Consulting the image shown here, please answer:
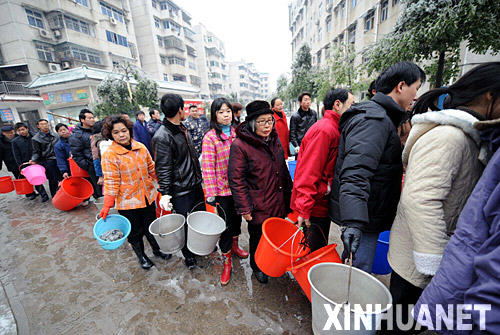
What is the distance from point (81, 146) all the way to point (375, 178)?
4975mm

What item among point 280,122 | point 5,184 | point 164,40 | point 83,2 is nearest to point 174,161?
point 280,122

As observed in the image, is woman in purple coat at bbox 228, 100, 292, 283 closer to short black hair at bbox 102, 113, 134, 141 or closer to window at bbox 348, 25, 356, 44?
short black hair at bbox 102, 113, 134, 141

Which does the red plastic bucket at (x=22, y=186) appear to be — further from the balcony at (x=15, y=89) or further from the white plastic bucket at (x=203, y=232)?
the balcony at (x=15, y=89)

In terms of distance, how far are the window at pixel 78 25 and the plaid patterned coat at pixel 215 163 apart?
24.8 meters

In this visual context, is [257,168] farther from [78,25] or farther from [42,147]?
[78,25]

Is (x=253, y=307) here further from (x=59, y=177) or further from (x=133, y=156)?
(x=59, y=177)

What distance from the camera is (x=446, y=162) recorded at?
1.03m

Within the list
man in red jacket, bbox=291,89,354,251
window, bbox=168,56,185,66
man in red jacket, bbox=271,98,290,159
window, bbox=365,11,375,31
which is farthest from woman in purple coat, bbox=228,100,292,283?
window, bbox=168,56,185,66

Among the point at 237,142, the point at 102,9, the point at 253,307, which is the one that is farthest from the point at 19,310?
the point at 102,9

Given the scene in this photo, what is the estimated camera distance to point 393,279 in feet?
4.81

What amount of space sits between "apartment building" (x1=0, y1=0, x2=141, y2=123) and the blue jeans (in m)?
21.2

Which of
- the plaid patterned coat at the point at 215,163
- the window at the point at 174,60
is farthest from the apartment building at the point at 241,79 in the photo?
the plaid patterned coat at the point at 215,163

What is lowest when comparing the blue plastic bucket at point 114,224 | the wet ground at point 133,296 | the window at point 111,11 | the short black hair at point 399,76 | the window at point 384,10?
the wet ground at point 133,296

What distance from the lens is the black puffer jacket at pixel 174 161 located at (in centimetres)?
231
